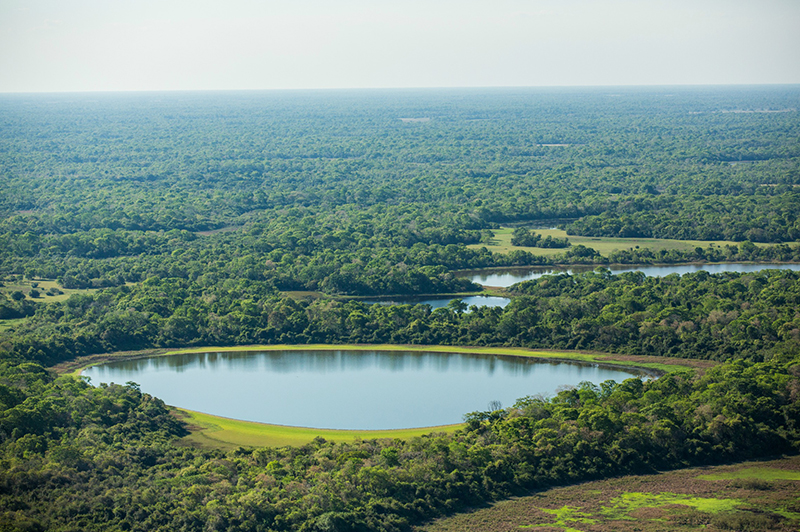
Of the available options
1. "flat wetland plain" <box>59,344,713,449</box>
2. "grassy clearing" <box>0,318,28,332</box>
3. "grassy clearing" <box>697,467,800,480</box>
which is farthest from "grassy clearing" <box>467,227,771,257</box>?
"grassy clearing" <box>697,467,800,480</box>

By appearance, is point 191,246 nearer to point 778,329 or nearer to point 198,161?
point 778,329

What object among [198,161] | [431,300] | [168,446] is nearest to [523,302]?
[431,300]

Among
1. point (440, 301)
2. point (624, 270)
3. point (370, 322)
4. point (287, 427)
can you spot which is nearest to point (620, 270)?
point (624, 270)

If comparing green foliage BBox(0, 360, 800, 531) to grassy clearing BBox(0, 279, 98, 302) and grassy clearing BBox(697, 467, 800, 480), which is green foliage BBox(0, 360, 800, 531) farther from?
grassy clearing BBox(0, 279, 98, 302)

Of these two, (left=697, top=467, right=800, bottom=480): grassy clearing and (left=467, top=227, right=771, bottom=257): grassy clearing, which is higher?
(left=467, top=227, right=771, bottom=257): grassy clearing

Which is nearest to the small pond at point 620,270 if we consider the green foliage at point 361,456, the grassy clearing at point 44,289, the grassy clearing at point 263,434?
the green foliage at point 361,456

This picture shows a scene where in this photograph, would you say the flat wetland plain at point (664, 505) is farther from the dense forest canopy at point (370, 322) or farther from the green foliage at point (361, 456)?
the dense forest canopy at point (370, 322)

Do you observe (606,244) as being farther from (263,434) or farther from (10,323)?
(10,323)
